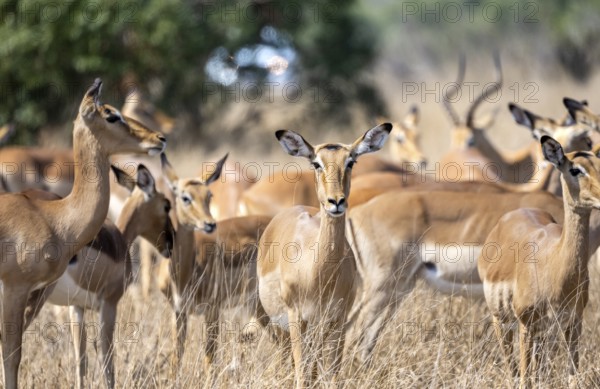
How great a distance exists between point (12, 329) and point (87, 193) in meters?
0.71

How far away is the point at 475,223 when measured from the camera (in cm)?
680

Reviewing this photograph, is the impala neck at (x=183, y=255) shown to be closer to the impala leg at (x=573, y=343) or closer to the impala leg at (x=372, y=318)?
the impala leg at (x=372, y=318)

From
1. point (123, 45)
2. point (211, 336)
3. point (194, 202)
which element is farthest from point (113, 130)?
point (123, 45)

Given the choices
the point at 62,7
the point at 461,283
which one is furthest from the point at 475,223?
the point at 62,7

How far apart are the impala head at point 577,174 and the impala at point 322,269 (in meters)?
0.83

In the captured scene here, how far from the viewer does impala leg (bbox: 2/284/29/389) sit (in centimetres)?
493

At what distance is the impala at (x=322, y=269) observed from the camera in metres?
5.09

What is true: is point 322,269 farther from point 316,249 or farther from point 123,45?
point 123,45

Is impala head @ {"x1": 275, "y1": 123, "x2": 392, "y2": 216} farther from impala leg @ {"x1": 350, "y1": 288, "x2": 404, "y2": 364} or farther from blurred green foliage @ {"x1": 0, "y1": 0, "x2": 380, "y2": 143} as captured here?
blurred green foliage @ {"x1": 0, "y1": 0, "x2": 380, "y2": 143}

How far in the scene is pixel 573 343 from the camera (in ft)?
16.9

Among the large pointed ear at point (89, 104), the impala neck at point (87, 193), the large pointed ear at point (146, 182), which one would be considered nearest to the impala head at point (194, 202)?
the large pointed ear at point (146, 182)

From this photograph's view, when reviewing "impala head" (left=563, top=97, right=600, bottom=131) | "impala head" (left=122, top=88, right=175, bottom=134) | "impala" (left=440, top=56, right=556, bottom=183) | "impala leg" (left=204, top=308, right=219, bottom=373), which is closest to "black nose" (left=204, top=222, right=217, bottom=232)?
"impala leg" (left=204, top=308, right=219, bottom=373)

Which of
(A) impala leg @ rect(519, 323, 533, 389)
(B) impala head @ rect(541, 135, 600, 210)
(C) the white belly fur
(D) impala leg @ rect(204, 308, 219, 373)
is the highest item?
(B) impala head @ rect(541, 135, 600, 210)

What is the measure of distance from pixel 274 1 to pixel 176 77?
6.36 ft
